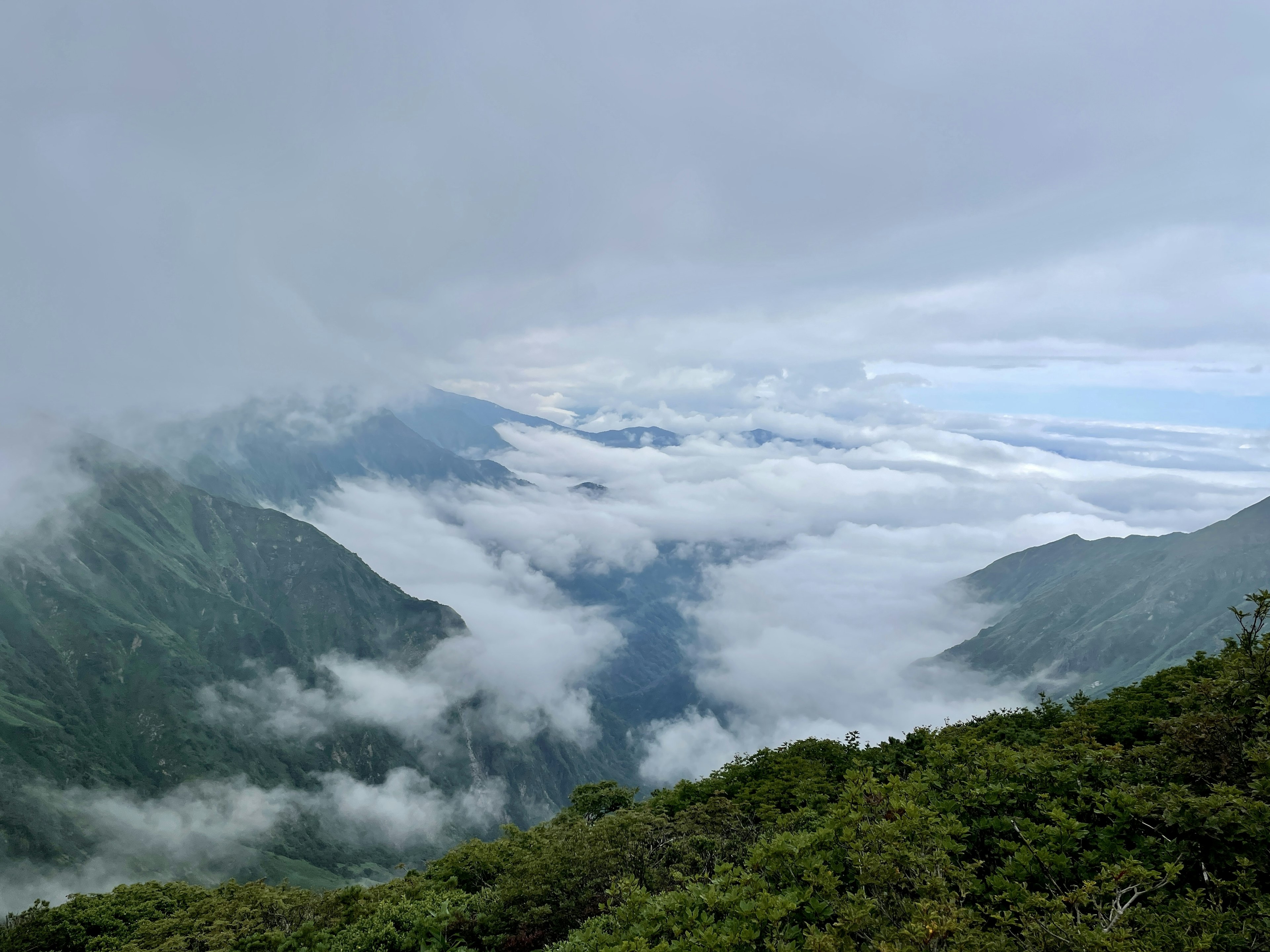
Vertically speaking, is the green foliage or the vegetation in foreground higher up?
the vegetation in foreground

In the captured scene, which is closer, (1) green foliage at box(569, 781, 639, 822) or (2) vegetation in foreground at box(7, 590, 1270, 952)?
(2) vegetation in foreground at box(7, 590, 1270, 952)

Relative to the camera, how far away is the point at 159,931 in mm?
52781

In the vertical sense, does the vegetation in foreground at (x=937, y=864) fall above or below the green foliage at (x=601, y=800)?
above

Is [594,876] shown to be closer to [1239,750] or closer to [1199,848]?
[1199,848]

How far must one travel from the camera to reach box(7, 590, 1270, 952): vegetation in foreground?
16234 mm

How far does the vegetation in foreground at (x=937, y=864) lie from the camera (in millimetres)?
16234

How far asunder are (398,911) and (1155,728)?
41.4 m

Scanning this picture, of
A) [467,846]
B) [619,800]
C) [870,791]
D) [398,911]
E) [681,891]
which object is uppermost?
[870,791]

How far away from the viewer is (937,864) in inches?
720

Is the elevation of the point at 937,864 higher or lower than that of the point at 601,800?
higher

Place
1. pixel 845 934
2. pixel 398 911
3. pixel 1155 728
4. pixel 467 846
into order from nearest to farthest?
1. pixel 845 934
2. pixel 1155 728
3. pixel 398 911
4. pixel 467 846

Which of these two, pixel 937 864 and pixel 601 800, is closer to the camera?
pixel 937 864

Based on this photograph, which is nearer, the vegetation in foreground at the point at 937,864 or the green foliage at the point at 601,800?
the vegetation in foreground at the point at 937,864

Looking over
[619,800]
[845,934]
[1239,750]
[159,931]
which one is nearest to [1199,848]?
[1239,750]
